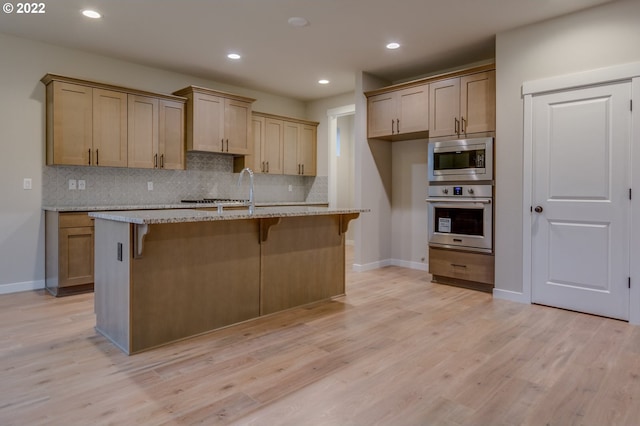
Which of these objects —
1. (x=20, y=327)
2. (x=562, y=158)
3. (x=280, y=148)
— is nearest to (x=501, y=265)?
(x=562, y=158)

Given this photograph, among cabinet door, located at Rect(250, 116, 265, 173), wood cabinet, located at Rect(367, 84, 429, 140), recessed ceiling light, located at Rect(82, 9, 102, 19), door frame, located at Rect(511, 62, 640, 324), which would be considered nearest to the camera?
door frame, located at Rect(511, 62, 640, 324)

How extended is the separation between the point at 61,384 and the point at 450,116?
4.21 m

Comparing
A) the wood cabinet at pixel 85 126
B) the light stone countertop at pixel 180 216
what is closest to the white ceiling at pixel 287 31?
the wood cabinet at pixel 85 126

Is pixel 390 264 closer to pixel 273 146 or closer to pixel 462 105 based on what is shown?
pixel 462 105

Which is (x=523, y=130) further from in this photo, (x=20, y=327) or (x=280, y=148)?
(x=20, y=327)

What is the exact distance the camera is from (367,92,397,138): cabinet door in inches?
199

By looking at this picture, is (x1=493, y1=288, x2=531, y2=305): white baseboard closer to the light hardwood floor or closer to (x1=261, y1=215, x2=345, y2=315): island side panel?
the light hardwood floor

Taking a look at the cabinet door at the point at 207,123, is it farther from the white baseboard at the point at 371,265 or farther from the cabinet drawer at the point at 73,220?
the white baseboard at the point at 371,265

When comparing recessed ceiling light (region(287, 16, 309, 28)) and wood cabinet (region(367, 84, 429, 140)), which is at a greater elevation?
recessed ceiling light (region(287, 16, 309, 28))

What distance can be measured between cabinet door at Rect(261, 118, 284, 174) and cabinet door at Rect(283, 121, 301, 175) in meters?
0.08

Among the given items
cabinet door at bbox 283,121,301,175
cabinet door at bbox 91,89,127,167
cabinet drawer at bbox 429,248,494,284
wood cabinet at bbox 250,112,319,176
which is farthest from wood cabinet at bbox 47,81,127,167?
cabinet drawer at bbox 429,248,494,284

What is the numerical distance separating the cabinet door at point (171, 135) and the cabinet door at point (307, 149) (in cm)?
215

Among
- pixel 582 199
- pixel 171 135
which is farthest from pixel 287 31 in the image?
pixel 582 199

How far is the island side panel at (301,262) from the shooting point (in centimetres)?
332
